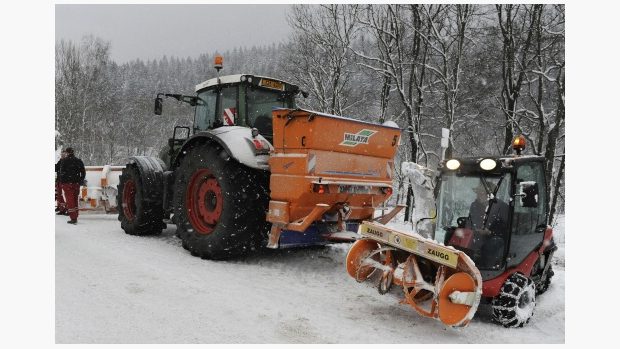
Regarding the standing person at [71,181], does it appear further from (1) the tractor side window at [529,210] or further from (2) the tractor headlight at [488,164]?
(1) the tractor side window at [529,210]

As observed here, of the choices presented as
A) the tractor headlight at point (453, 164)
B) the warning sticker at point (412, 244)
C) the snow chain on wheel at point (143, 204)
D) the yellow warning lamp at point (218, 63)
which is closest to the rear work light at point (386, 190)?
the tractor headlight at point (453, 164)

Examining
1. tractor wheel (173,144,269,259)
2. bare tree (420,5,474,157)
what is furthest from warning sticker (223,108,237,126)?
Answer: bare tree (420,5,474,157)

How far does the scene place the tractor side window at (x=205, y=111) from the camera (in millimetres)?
6852

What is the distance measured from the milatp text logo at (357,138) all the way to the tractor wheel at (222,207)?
43.9 inches

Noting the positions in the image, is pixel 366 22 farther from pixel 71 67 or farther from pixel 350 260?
pixel 71 67

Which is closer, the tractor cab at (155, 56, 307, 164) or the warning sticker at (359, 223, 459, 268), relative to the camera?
the warning sticker at (359, 223, 459, 268)

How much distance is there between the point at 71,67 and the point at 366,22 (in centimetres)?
1767

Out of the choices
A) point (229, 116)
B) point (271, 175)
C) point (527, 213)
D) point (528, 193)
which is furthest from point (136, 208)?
point (528, 193)

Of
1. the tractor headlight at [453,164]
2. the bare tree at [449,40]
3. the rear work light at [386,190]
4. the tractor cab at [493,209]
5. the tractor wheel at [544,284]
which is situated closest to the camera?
the tractor cab at [493,209]

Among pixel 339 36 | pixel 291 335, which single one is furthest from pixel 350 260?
pixel 339 36

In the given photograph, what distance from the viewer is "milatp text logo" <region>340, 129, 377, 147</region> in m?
5.20

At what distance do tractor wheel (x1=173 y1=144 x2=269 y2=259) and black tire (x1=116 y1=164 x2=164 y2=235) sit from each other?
56.9 inches

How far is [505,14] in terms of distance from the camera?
10.7 meters

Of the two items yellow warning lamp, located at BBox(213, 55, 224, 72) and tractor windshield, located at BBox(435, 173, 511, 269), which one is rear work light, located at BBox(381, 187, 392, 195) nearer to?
tractor windshield, located at BBox(435, 173, 511, 269)
